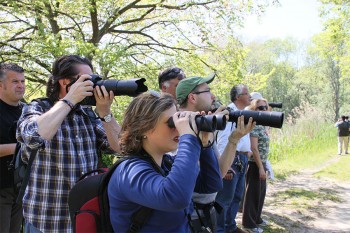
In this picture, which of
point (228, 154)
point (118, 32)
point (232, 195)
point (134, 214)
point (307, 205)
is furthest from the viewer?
point (118, 32)

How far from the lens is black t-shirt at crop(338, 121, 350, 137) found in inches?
478

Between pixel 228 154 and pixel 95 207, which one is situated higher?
pixel 228 154

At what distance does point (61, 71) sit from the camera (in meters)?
2.01

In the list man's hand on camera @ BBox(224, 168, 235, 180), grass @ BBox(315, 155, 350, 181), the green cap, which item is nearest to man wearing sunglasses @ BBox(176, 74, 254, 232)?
the green cap

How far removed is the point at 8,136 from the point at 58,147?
3.71 ft

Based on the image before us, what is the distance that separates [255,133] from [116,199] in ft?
10.8

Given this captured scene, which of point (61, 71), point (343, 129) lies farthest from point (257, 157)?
point (343, 129)

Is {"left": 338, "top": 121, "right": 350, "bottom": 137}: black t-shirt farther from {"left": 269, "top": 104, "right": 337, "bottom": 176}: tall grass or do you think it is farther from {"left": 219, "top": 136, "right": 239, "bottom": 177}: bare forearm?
{"left": 219, "top": 136, "right": 239, "bottom": 177}: bare forearm

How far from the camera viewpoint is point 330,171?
9.05 metres

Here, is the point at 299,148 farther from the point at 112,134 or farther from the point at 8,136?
the point at 112,134

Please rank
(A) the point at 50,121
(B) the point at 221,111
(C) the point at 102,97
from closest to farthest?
(A) the point at 50,121 < (C) the point at 102,97 < (B) the point at 221,111

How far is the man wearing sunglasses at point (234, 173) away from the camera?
11.8ft

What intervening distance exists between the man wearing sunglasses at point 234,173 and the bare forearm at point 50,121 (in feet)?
6.75

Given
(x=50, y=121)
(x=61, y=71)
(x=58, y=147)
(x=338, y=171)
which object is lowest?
(x=338, y=171)
